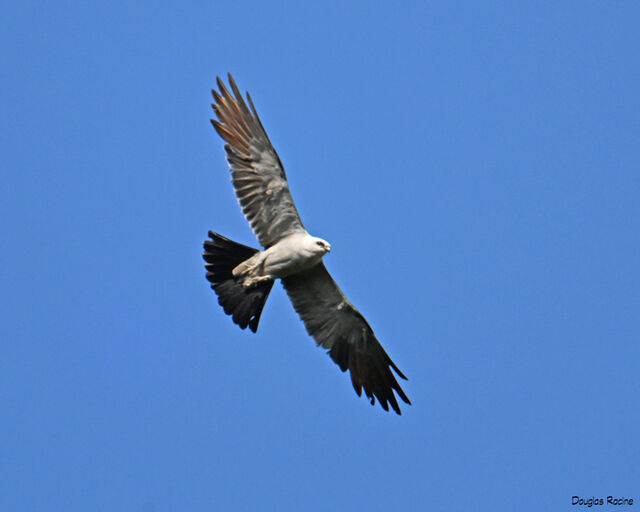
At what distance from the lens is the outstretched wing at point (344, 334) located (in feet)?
43.8

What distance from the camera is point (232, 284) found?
12.7 metres

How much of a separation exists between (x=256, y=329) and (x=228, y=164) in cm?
263

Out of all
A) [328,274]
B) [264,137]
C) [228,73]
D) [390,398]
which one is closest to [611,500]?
[390,398]

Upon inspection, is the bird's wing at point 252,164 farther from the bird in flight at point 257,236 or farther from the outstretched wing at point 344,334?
the outstretched wing at point 344,334

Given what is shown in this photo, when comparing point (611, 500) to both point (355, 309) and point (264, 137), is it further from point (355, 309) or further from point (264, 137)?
point (264, 137)

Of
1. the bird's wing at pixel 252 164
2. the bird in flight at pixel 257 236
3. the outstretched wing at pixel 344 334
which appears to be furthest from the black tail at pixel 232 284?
the outstretched wing at pixel 344 334

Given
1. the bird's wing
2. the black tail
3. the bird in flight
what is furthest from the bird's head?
the black tail

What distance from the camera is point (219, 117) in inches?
495

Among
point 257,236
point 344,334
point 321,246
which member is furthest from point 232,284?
point 344,334

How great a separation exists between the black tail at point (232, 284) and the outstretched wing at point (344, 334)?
816 mm

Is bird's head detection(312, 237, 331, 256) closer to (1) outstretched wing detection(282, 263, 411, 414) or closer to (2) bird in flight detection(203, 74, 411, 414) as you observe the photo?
(2) bird in flight detection(203, 74, 411, 414)

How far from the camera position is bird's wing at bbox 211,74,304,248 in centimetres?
1242

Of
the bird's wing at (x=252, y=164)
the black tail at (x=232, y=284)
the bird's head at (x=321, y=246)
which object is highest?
the bird's wing at (x=252, y=164)

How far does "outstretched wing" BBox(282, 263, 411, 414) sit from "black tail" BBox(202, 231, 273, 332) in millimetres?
816
